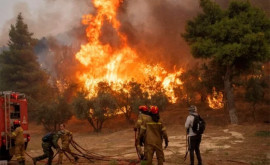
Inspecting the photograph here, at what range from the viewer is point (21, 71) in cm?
4666

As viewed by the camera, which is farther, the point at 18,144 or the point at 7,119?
the point at 7,119

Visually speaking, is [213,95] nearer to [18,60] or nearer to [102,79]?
[102,79]

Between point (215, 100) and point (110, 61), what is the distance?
21.3 metres

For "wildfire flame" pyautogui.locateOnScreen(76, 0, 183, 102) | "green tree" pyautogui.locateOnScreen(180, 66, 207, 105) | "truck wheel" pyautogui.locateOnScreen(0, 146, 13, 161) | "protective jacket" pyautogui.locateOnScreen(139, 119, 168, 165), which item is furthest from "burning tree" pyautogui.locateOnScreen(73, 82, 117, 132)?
"protective jacket" pyautogui.locateOnScreen(139, 119, 168, 165)

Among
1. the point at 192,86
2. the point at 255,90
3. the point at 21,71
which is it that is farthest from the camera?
the point at 21,71

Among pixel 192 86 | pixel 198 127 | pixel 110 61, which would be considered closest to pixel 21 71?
pixel 110 61

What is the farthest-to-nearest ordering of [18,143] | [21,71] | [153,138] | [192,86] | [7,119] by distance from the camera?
[21,71] < [192,86] < [7,119] < [18,143] < [153,138]

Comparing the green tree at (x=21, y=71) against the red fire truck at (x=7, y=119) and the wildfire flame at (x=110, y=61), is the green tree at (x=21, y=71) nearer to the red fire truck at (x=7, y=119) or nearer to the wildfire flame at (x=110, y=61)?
the wildfire flame at (x=110, y=61)

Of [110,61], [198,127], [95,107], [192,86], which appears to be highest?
[110,61]

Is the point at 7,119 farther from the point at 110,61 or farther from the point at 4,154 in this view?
the point at 110,61

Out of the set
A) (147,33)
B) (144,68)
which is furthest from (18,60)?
(147,33)

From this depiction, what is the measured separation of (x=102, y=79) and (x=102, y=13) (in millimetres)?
17471

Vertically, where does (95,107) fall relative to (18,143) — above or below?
above

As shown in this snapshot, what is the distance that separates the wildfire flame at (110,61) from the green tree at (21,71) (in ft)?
24.7
